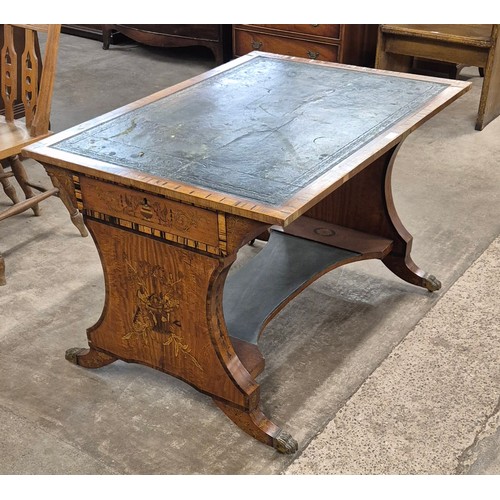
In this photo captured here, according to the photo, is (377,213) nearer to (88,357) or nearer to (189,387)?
(189,387)

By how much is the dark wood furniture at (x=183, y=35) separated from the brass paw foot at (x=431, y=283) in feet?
9.26

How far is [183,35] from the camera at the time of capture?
17.3ft

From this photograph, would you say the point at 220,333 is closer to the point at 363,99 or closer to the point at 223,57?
the point at 363,99

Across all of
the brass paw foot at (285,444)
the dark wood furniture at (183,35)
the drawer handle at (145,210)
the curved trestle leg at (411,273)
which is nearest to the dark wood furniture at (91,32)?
the dark wood furniture at (183,35)

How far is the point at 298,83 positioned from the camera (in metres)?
2.60

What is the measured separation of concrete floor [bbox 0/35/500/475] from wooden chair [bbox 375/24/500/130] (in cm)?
55

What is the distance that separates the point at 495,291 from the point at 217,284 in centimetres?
125

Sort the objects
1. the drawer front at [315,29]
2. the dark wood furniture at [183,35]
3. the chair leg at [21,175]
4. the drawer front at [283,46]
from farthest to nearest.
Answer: the dark wood furniture at [183,35] < the drawer front at [283,46] < the drawer front at [315,29] < the chair leg at [21,175]

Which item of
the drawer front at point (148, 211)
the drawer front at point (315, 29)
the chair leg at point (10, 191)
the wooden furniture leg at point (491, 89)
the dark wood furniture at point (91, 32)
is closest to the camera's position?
the drawer front at point (148, 211)

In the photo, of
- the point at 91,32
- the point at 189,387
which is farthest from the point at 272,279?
the point at 91,32

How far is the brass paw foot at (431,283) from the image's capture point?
9.21ft

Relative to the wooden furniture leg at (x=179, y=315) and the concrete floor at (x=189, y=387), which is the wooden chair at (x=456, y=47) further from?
the wooden furniture leg at (x=179, y=315)

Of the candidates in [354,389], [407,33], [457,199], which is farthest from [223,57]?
[354,389]

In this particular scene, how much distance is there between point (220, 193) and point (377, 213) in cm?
104
